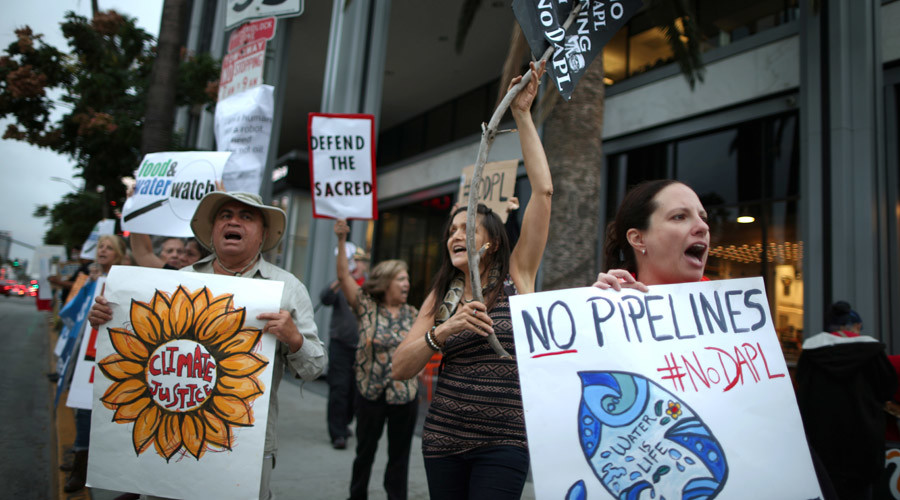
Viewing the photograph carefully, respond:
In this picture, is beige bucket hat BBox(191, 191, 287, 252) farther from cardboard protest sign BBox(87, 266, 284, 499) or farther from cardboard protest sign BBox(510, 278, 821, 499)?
cardboard protest sign BBox(510, 278, 821, 499)

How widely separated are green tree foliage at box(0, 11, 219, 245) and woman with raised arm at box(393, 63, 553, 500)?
26.4ft

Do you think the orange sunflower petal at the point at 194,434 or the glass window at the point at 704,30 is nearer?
the orange sunflower petal at the point at 194,434

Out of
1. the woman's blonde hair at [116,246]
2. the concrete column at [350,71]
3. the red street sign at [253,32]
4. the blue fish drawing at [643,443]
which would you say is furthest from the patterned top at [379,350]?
the concrete column at [350,71]

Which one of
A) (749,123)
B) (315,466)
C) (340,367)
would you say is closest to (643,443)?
(315,466)

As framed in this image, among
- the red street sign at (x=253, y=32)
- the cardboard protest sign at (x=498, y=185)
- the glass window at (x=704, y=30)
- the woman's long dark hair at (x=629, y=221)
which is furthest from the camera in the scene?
the glass window at (x=704, y=30)

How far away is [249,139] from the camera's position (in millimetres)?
5926

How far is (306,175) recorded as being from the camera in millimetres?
22234

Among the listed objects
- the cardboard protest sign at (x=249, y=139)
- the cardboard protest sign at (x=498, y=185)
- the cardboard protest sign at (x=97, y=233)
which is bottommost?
the cardboard protest sign at (x=97, y=233)

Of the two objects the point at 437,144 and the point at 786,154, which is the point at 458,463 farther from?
the point at 437,144

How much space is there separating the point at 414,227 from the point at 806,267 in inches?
488

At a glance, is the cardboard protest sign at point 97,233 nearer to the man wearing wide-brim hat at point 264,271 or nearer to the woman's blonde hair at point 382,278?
the woman's blonde hair at point 382,278

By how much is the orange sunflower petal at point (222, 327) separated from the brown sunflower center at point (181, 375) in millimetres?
46

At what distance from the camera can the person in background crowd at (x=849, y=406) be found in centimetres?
416

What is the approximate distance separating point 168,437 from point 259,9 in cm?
511
